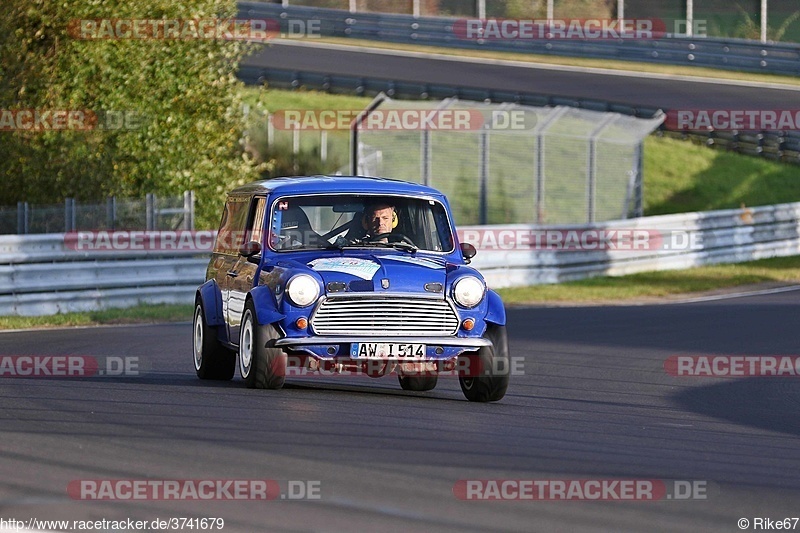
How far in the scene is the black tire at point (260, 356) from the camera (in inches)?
408

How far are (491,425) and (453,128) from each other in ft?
67.5

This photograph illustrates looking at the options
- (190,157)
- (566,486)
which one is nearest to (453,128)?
(190,157)

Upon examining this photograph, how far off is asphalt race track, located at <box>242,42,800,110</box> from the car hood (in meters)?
25.2

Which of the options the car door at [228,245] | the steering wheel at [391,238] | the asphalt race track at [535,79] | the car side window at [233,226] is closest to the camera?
the steering wheel at [391,238]

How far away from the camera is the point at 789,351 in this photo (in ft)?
49.7

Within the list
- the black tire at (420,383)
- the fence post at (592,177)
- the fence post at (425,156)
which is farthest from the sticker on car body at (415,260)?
the fence post at (425,156)

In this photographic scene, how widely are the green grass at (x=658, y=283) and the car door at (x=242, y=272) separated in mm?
10634

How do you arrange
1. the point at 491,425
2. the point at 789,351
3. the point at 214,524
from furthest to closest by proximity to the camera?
the point at 789,351
the point at 491,425
the point at 214,524

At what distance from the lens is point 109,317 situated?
18.7m

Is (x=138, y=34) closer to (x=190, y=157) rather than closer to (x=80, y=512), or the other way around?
(x=190, y=157)
